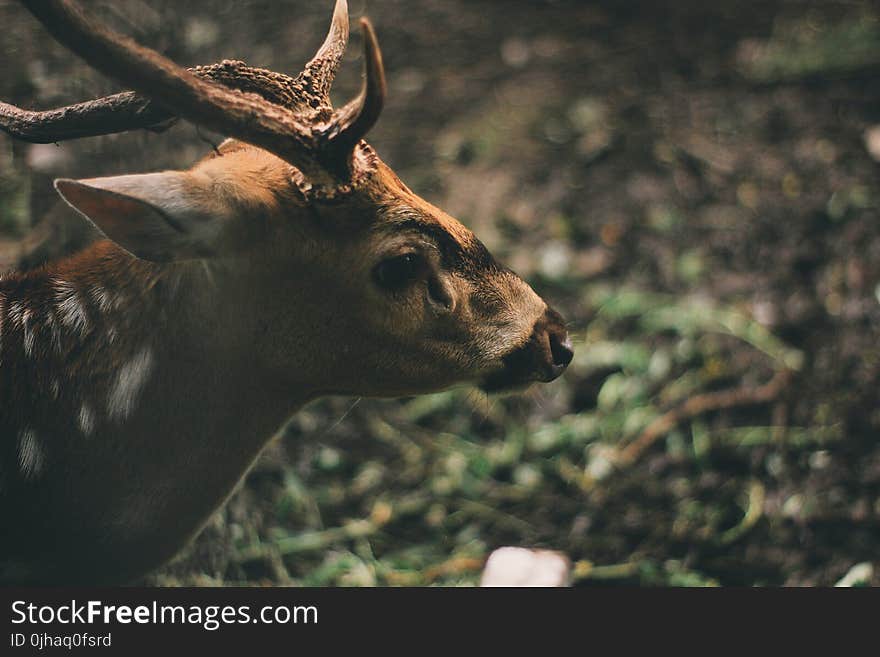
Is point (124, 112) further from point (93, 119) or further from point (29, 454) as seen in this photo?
point (29, 454)

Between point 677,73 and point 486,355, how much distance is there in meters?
3.46

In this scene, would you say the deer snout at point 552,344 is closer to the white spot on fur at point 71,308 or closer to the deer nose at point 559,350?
the deer nose at point 559,350

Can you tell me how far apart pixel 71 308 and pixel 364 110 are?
82 centimetres

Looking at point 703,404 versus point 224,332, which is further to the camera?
point 703,404

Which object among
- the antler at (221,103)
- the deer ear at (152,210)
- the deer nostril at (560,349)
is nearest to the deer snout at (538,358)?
the deer nostril at (560,349)

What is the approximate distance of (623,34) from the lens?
5.27m

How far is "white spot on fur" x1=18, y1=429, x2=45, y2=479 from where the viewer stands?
6.55 ft

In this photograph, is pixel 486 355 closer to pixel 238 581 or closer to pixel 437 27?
pixel 238 581

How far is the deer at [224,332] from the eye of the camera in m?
1.84

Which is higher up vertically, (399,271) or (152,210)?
(152,210)

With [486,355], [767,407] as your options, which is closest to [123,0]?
[486,355]

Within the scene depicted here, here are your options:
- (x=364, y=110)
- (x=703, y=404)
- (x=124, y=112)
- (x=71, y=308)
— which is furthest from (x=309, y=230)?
(x=703, y=404)

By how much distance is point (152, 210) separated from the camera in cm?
163

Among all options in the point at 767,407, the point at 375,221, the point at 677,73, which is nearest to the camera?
the point at 375,221
